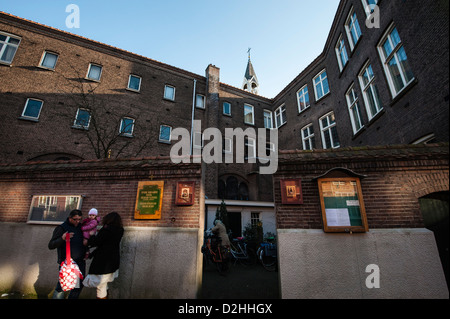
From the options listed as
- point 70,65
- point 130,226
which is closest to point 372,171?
point 130,226

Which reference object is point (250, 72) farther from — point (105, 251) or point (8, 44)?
point (105, 251)

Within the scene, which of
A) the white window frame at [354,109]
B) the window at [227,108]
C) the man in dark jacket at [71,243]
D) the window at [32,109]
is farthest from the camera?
the window at [227,108]

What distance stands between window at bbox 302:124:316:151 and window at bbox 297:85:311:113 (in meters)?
1.68

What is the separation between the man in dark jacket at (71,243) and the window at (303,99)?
17204 mm

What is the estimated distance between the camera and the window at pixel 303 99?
58.6ft

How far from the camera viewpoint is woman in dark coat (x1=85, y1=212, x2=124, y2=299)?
3.88 meters

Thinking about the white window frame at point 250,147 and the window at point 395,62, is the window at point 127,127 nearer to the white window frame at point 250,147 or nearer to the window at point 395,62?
the white window frame at point 250,147

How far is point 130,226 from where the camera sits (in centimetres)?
526

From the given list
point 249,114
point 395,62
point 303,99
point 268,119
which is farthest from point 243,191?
point 395,62

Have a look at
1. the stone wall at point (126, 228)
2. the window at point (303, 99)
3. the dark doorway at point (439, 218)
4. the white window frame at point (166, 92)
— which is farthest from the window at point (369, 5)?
the white window frame at point (166, 92)
